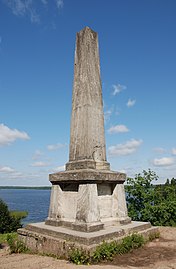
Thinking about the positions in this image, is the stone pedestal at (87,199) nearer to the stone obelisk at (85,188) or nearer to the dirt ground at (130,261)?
the stone obelisk at (85,188)

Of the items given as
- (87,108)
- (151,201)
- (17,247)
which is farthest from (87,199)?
(151,201)

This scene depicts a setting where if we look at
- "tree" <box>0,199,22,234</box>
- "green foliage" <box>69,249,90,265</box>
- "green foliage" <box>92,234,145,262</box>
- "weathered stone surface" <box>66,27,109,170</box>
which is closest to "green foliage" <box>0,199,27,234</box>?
"tree" <box>0,199,22,234</box>

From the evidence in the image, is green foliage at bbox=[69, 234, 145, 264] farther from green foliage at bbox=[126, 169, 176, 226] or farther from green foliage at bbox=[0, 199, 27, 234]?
green foliage at bbox=[0, 199, 27, 234]

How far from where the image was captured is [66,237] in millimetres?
5445

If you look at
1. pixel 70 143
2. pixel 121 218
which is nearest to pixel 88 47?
pixel 70 143

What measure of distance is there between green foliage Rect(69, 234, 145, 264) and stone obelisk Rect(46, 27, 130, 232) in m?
0.67

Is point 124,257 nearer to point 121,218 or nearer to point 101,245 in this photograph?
point 101,245

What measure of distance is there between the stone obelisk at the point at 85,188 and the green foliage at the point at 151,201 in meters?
2.52

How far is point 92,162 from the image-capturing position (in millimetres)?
6605

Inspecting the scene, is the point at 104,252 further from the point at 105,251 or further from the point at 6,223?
the point at 6,223

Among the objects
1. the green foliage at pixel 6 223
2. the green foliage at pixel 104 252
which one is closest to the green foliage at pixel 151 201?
the green foliage at pixel 104 252

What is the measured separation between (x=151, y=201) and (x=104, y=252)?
17.3ft

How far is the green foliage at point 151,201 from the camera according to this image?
9188 millimetres

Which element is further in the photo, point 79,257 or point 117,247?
point 117,247
